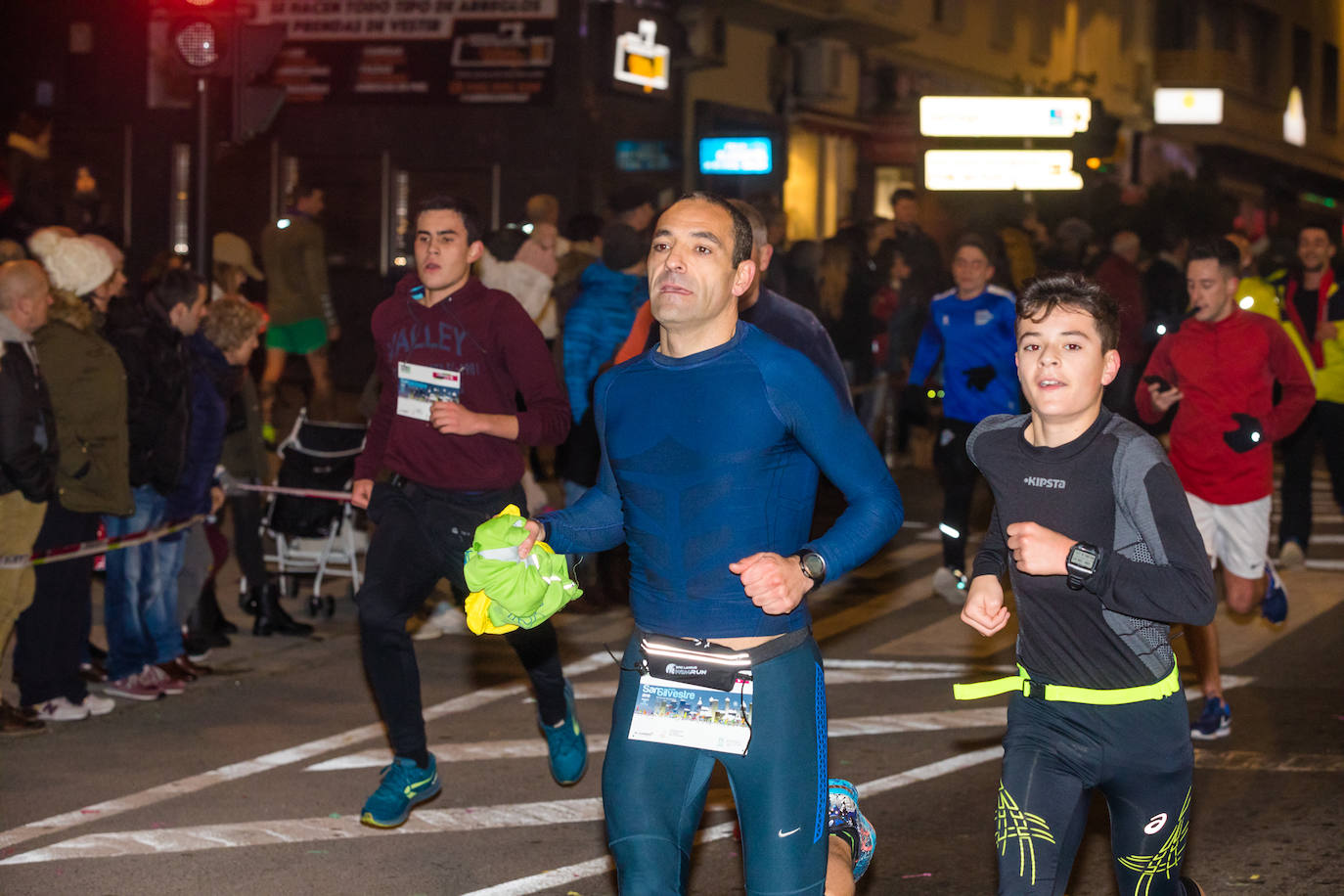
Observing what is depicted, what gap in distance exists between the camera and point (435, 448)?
257 inches

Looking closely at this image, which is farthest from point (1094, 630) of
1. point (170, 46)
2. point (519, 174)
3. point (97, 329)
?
point (519, 174)

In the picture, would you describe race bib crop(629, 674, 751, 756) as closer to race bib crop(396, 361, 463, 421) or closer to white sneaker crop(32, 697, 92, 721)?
race bib crop(396, 361, 463, 421)

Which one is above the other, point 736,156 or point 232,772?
point 736,156

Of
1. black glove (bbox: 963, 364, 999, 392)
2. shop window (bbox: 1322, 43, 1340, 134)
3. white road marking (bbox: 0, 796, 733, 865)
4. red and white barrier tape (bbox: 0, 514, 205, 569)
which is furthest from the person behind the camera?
shop window (bbox: 1322, 43, 1340, 134)

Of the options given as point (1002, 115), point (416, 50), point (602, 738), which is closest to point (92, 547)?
point (602, 738)

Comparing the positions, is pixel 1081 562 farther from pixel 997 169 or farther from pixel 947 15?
pixel 947 15

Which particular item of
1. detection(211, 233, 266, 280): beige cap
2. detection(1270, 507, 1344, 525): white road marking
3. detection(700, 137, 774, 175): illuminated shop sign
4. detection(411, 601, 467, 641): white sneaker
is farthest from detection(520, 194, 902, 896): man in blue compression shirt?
detection(700, 137, 774, 175): illuminated shop sign

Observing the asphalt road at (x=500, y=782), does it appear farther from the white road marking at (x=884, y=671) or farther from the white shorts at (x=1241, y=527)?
the white shorts at (x=1241, y=527)

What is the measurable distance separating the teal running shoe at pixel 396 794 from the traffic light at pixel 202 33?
6533 millimetres

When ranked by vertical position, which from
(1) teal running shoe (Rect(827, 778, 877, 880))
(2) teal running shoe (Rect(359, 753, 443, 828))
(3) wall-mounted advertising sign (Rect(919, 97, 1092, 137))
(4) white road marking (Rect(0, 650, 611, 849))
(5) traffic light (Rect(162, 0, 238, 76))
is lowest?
(4) white road marking (Rect(0, 650, 611, 849))

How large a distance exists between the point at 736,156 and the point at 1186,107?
23768 millimetres

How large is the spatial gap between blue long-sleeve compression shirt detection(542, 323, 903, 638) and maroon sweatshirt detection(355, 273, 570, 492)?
2239mm

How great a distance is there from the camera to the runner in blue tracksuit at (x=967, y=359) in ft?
34.9

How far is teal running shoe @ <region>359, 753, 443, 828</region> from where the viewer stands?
→ 636cm
